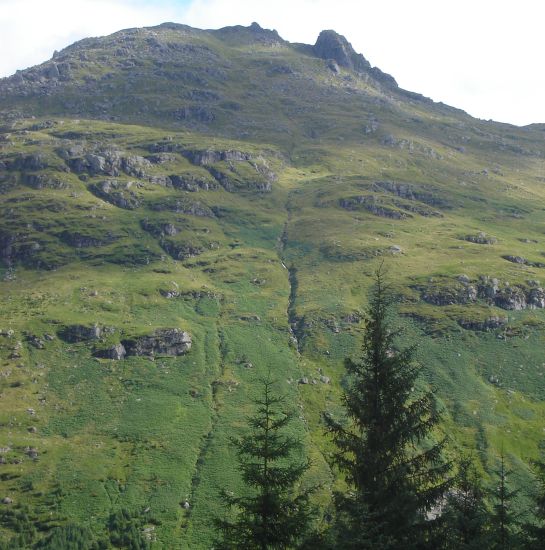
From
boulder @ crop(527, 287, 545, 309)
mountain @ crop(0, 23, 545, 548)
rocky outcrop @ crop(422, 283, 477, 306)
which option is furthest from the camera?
rocky outcrop @ crop(422, 283, 477, 306)

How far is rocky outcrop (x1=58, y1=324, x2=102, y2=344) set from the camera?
13938 centimetres

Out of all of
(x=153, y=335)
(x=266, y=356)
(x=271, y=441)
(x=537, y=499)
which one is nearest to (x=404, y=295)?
(x=266, y=356)

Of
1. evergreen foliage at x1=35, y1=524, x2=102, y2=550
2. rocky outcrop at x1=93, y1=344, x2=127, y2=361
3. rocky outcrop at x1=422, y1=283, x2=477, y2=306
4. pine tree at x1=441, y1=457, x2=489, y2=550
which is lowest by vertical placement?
evergreen foliage at x1=35, y1=524, x2=102, y2=550

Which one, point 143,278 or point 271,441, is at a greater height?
point 271,441

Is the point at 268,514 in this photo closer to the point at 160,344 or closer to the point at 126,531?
the point at 126,531

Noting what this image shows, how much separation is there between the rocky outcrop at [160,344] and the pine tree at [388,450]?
114975mm

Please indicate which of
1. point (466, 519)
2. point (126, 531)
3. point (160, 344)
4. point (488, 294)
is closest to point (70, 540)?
point (126, 531)

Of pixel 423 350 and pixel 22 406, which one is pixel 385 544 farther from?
pixel 423 350

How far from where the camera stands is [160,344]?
139m

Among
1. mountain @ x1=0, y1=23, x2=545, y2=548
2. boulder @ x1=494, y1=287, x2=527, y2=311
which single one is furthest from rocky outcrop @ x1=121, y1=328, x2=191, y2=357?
boulder @ x1=494, y1=287, x2=527, y2=311

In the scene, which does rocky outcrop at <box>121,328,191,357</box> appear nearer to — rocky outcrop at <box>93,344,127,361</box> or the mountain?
the mountain

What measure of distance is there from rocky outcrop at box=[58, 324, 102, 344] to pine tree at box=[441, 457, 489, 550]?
119614mm

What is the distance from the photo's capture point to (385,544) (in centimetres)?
2009

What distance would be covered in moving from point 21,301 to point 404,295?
11286 cm
